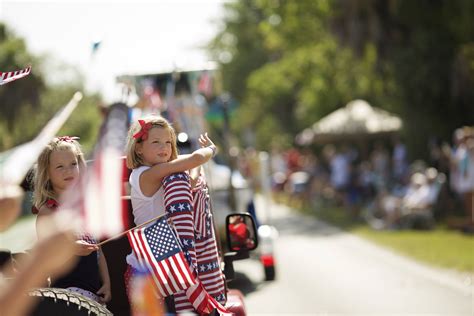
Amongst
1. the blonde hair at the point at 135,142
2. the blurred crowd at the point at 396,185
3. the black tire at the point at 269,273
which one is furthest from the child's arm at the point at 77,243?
the blurred crowd at the point at 396,185

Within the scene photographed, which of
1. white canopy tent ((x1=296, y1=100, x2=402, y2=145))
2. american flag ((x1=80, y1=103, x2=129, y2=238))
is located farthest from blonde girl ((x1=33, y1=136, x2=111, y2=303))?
white canopy tent ((x1=296, y1=100, x2=402, y2=145))

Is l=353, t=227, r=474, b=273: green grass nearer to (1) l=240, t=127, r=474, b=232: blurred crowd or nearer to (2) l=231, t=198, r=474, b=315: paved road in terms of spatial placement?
(2) l=231, t=198, r=474, b=315: paved road

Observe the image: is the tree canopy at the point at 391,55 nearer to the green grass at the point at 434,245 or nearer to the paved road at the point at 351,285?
the green grass at the point at 434,245

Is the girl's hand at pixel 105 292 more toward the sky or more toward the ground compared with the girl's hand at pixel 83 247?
more toward the ground

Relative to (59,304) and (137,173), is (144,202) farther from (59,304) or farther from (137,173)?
(59,304)

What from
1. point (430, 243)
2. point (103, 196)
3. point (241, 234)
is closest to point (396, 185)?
point (430, 243)

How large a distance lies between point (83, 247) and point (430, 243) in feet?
36.9

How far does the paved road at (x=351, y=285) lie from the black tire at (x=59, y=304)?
5900mm

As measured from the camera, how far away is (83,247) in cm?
408

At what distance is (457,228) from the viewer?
1602 cm

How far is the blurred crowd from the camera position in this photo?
16.5m

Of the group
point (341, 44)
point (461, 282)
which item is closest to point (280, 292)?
point (461, 282)

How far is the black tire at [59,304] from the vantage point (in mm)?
3461

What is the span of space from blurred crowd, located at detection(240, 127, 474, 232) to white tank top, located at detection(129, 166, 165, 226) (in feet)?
39.2
